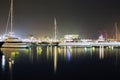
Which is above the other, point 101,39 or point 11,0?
point 11,0

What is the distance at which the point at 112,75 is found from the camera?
28062mm

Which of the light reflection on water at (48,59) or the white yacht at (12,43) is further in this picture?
the white yacht at (12,43)

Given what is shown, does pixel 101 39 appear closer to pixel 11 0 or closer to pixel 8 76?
pixel 11 0

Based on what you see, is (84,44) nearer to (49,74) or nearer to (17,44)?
(17,44)

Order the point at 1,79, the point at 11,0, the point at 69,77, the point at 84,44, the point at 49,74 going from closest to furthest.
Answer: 1. the point at 1,79
2. the point at 69,77
3. the point at 49,74
4. the point at 11,0
5. the point at 84,44

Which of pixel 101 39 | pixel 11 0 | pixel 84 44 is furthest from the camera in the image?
pixel 101 39

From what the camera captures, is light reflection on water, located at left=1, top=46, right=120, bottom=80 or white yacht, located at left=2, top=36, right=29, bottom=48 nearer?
light reflection on water, located at left=1, top=46, right=120, bottom=80

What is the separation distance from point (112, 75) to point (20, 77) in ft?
25.6

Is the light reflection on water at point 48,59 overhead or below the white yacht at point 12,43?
below

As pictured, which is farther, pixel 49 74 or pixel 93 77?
pixel 49 74

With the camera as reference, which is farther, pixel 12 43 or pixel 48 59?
pixel 12 43

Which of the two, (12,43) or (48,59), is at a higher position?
(12,43)

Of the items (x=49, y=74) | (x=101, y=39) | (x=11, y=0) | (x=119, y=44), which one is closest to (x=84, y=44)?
(x=119, y=44)

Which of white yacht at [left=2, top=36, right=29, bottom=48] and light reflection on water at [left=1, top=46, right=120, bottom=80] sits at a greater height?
white yacht at [left=2, top=36, right=29, bottom=48]
